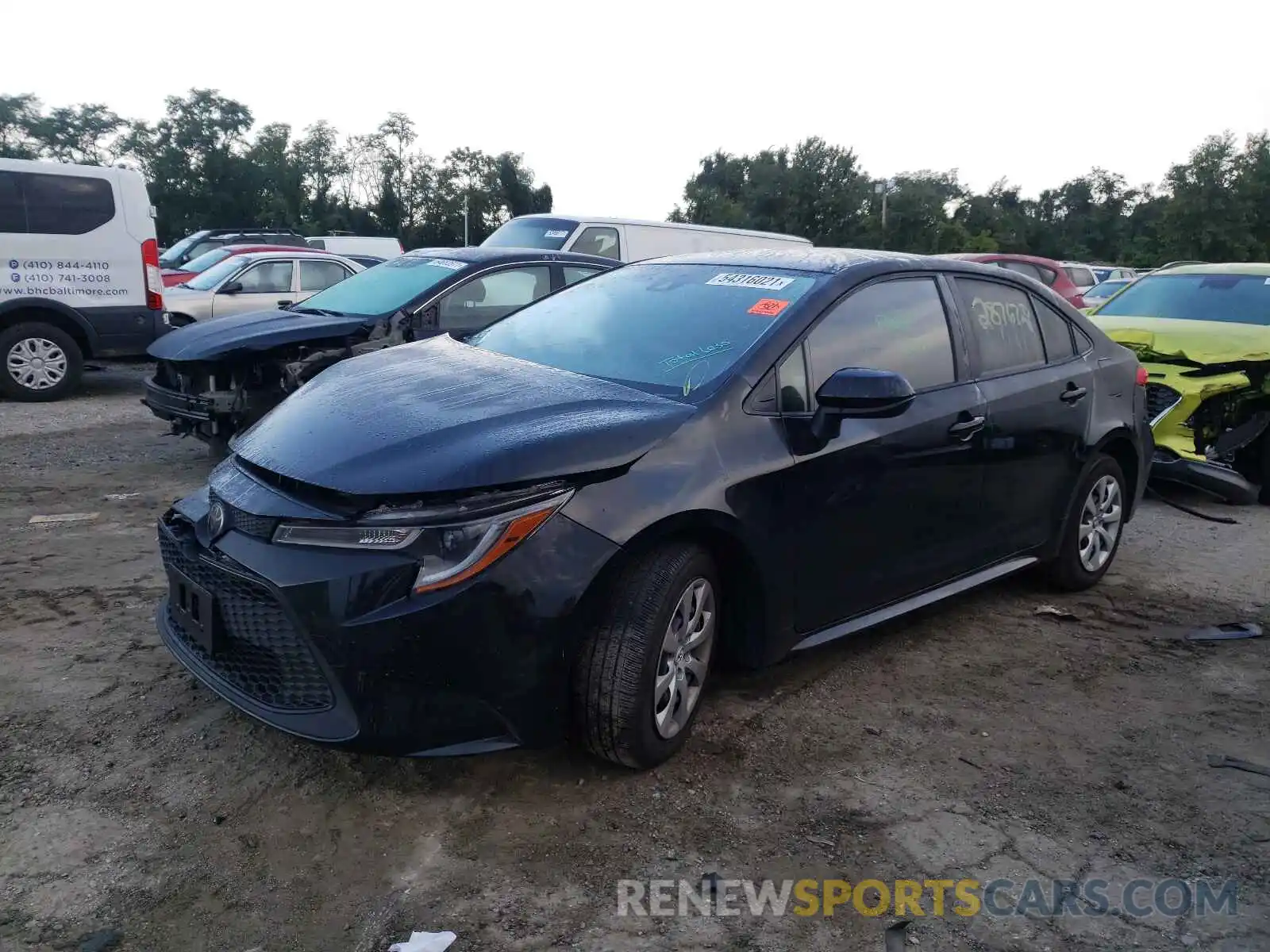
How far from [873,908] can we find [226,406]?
5.36 m

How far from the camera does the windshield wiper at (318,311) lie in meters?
7.31

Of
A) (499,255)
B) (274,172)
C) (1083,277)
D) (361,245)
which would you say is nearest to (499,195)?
(274,172)

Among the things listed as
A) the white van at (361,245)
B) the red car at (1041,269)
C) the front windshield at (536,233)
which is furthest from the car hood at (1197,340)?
the white van at (361,245)

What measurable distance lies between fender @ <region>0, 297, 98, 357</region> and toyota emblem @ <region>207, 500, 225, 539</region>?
8.47m

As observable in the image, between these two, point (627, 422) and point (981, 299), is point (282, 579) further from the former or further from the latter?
point (981, 299)

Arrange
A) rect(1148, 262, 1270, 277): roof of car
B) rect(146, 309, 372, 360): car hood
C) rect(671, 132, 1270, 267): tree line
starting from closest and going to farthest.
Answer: rect(146, 309, 372, 360): car hood, rect(1148, 262, 1270, 277): roof of car, rect(671, 132, 1270, 267): tree line

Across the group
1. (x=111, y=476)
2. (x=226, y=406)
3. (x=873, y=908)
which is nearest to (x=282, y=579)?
(x=873, y=908)

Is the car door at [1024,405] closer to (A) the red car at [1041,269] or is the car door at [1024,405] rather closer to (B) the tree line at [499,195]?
(A) the red car at [1041,269]

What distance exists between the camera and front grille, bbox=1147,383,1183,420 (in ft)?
23.3

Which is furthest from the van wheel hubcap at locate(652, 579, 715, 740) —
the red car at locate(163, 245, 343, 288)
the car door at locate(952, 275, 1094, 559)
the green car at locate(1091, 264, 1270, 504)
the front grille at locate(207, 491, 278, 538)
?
the red car at locate(163, 245, 343, 288)

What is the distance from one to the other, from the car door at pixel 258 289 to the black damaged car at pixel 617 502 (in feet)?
29.0

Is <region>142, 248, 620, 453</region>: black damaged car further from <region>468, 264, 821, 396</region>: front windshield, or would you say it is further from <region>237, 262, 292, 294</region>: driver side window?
<region>237, 262, 292, 294</region>: driver side window

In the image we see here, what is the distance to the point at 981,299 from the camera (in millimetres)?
4473

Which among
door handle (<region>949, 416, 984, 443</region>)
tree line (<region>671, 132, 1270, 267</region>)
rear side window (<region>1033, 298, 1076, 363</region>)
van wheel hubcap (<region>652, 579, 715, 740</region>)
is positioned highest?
tree line (<region>671, 132, 1270, 267</region>)
